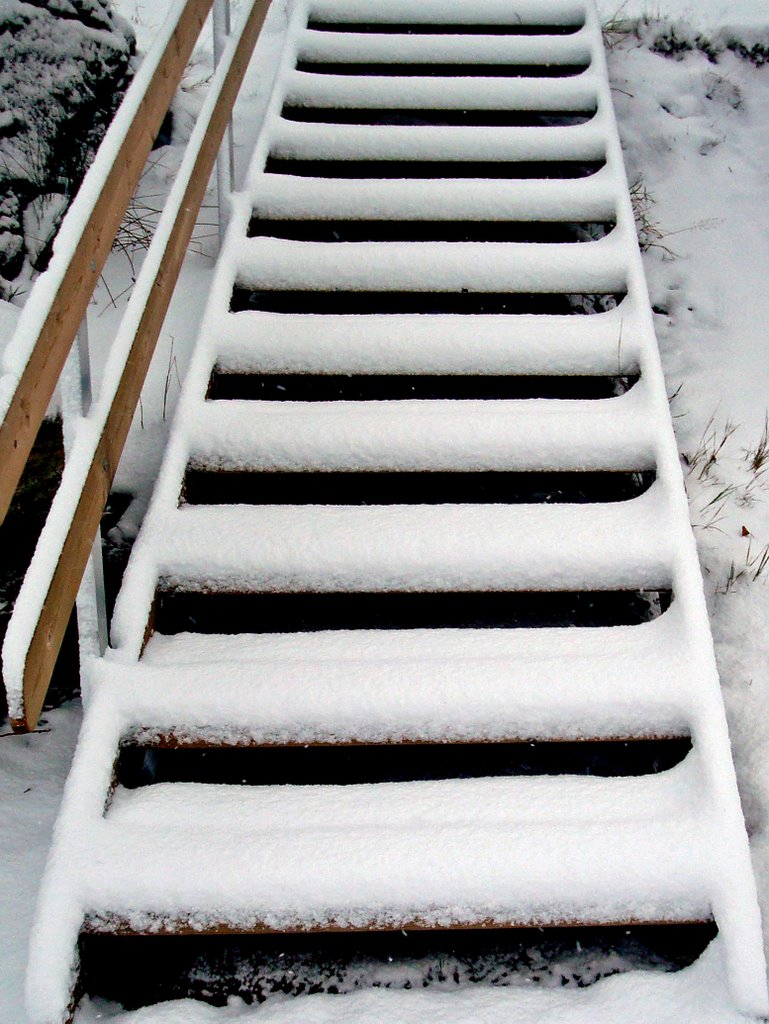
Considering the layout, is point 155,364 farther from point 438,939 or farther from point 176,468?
point 438,939

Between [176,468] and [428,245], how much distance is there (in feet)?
3.59

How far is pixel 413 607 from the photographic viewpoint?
7.30ft

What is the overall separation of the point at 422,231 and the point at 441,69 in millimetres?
937

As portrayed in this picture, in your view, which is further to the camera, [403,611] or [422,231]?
[422,231]

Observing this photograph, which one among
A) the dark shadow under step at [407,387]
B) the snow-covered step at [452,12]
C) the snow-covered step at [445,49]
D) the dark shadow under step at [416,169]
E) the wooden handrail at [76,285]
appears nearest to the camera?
the wooden handrail at [76,285]

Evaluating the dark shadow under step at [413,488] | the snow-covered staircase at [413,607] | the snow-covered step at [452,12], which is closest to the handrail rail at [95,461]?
the snow-covered staircase at [413,607]

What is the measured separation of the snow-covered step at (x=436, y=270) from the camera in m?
2.65

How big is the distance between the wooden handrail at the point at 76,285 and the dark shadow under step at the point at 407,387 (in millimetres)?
820

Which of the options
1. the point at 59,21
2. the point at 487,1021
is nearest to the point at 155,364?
the point at 59,21

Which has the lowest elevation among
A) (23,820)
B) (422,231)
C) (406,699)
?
(23,820)

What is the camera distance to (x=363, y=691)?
1824 mm

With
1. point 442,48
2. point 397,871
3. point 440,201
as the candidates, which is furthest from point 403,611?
point 442,48

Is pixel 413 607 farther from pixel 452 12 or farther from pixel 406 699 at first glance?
pixel 452 12

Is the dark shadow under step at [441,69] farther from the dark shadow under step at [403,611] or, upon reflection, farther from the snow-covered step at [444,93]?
the dark shadow under step at [403,611]
